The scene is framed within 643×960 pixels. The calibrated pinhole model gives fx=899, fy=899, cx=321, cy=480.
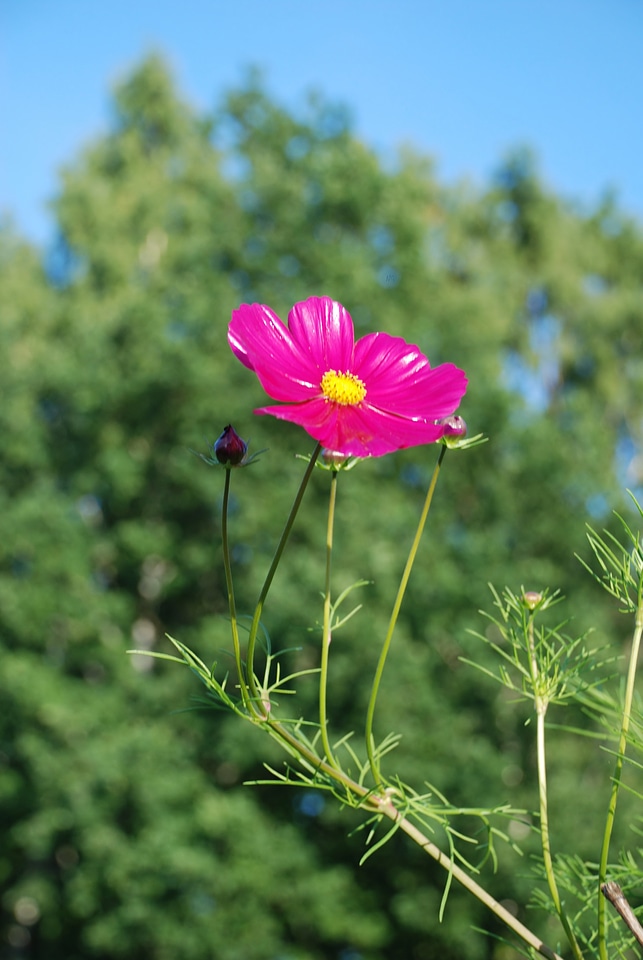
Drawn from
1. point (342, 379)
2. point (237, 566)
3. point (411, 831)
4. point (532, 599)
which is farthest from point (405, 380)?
point (237, 566)

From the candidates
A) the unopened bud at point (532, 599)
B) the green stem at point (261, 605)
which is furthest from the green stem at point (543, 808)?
the green stem at point (261, 605)

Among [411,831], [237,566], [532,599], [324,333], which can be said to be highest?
[237,566]

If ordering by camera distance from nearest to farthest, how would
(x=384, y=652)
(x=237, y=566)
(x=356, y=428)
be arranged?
(x=384, y=652) < (x=356, y=428) < (x=237, y=566)

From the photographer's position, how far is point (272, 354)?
19.3 inches

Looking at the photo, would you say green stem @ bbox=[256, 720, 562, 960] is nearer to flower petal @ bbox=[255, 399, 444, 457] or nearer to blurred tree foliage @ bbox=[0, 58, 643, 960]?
flower petal @ bbox=[255, 399, 444, 457]

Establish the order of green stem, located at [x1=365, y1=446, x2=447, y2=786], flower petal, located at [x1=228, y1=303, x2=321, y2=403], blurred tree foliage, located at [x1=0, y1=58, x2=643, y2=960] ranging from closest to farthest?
green stem, located at [x1=365, y1=446, x2=447, y2=786]
flower petal, located at [x1=228, y1=303, x2=321, y2=403]
blurred tree foliage, located at [x1=0, y1=58, x2=643, y2=960]

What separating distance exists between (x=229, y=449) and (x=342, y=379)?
74 millimetres

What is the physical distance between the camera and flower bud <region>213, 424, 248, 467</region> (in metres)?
0.50

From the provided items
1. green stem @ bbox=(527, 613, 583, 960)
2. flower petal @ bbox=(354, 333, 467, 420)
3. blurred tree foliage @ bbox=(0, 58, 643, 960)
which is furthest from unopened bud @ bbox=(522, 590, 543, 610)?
blurred tree foliage @ bbox=(0, 58, 643, 960)

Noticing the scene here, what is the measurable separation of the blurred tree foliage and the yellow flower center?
4986 mm

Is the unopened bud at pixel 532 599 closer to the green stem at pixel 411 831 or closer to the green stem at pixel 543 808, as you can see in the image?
the green stem at pixel 543 808

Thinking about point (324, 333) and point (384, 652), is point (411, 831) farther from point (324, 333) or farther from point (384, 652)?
point (324, 333)

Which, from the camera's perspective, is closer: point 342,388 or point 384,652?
point 384,652

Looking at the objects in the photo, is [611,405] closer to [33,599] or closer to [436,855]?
[33,599]
